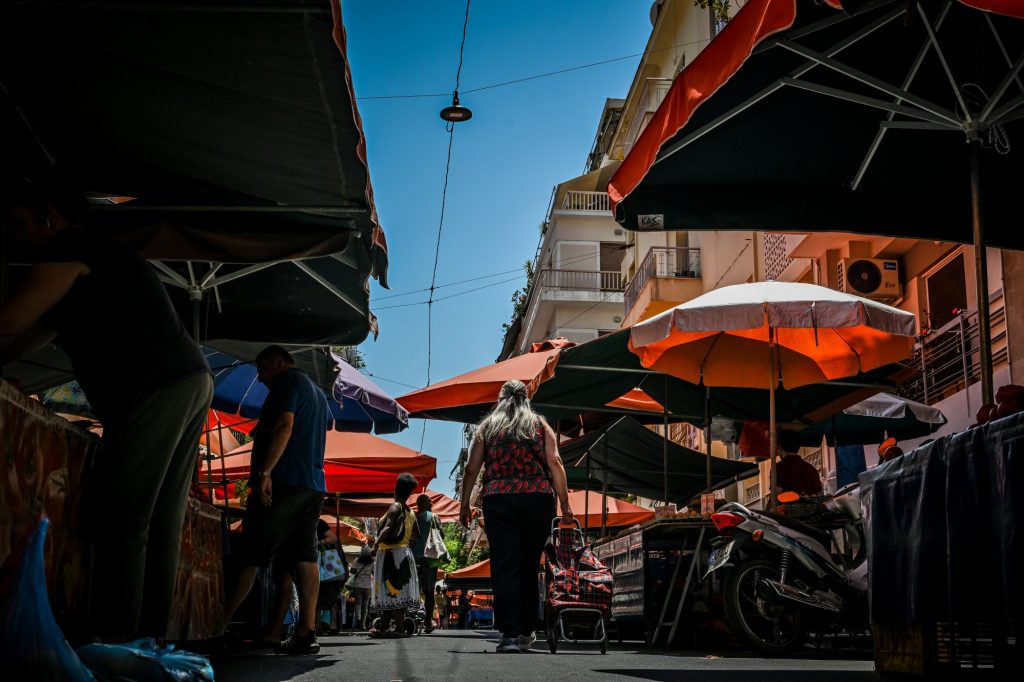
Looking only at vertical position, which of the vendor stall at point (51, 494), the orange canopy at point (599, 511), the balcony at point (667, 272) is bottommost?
the vendor stall at point (51, 494)

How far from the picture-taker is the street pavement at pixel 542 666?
6.03m

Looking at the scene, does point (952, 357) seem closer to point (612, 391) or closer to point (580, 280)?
point (612, 391)

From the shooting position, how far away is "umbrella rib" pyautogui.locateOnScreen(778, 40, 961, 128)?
20.0ft

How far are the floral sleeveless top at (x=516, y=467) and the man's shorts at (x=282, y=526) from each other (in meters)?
1.26

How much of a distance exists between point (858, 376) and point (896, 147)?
16.9 feet

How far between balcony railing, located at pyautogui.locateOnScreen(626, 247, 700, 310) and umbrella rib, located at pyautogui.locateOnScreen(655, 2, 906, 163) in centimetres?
2724

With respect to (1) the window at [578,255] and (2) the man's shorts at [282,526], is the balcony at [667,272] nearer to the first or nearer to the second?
(1) the window at [578,255]

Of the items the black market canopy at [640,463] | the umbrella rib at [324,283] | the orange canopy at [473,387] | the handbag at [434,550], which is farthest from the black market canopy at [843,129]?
the handbag at [434,550]

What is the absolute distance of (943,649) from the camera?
213 inches

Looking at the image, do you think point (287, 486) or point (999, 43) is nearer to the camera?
point (999, 43)

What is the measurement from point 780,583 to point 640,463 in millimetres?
8680

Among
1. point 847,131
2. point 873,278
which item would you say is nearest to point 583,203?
point 873,278

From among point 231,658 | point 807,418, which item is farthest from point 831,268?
point 231,658

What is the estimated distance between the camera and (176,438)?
4.68 m
